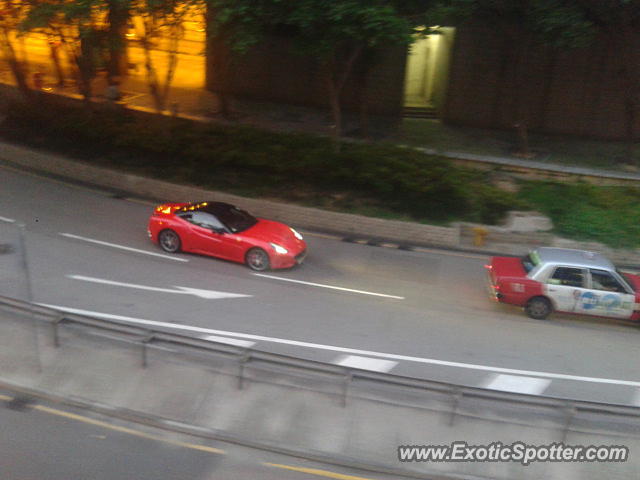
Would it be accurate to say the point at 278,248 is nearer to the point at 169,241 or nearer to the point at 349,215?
the point at 169,241

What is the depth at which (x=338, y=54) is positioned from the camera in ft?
78.6

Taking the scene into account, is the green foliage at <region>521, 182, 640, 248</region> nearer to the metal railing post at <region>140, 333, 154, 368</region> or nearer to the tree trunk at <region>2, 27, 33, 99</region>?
the metal railing post at <region>140, 333, 154, 368</region>

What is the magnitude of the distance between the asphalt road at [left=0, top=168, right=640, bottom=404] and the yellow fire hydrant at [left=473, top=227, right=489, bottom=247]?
0.72 metres

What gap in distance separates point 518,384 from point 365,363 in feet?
9.30

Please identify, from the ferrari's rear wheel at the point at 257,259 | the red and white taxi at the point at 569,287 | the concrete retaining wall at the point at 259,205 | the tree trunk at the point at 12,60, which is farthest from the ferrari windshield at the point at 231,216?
the tree trunk at the point at 12,60

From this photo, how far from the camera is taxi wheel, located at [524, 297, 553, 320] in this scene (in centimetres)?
1436

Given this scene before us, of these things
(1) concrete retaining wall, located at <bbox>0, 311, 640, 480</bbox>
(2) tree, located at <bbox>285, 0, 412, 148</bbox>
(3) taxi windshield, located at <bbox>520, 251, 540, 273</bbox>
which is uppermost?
(2) tree, located at <bbox>285, 0, 412, 148</bbox>

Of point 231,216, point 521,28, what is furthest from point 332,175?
point 521,28

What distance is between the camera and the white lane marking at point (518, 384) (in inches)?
457

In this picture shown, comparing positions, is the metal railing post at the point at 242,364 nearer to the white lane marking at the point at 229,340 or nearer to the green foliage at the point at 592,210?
the white lane marking at the point at 229,340

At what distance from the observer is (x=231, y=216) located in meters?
16.5

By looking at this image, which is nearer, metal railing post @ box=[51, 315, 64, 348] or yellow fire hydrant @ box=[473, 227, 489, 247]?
metal railing post @ box=[51, 315, 64, 348]

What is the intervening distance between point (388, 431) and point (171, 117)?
1657 centimetres

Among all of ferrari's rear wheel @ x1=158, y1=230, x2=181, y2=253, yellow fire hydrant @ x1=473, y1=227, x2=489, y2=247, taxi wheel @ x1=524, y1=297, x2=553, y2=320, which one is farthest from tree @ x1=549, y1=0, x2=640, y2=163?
ferrari's rear wheel @ x1=158, y1=230, x2=181, y2=253
